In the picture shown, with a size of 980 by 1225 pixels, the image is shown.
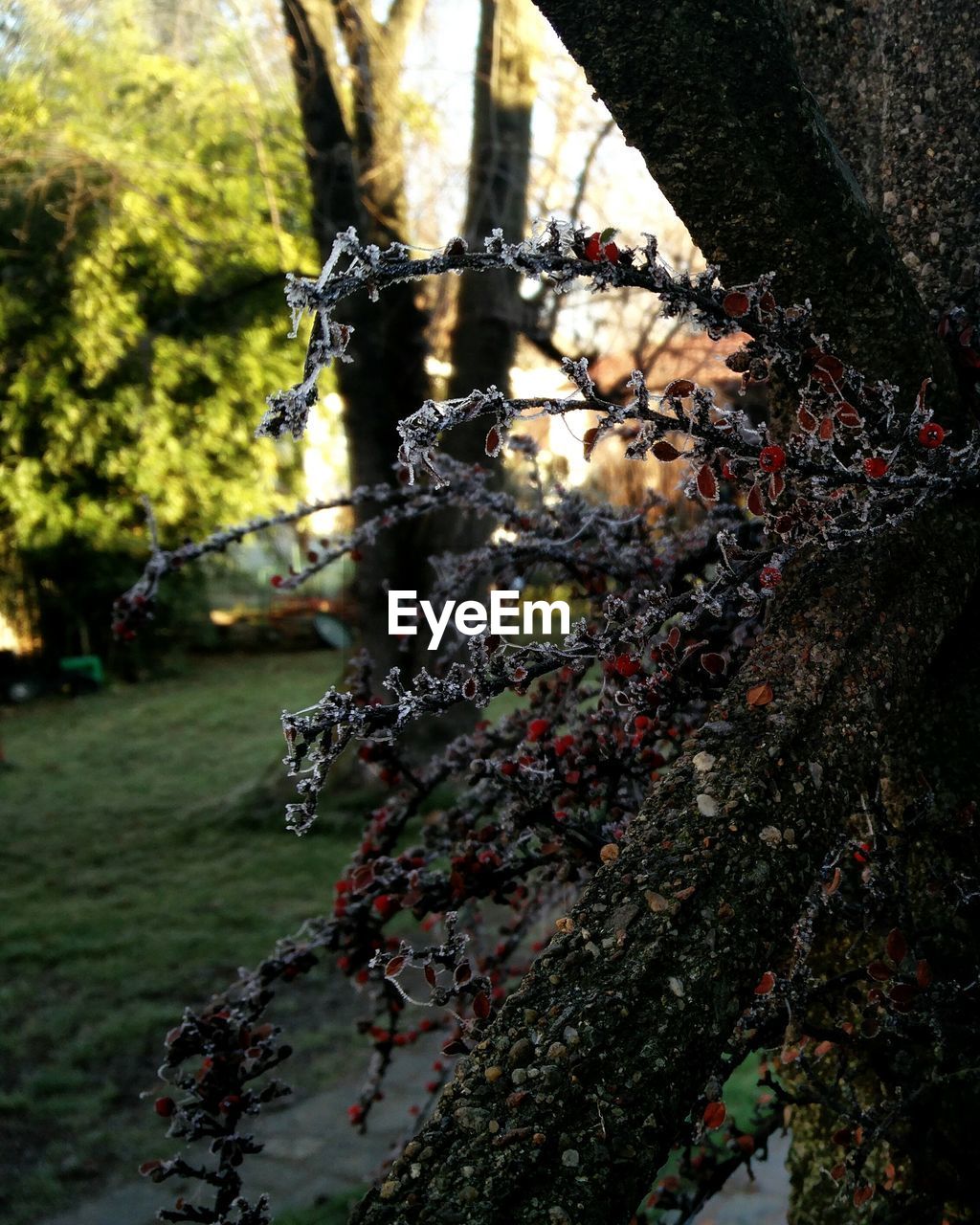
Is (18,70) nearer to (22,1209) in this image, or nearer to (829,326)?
(22,1209)

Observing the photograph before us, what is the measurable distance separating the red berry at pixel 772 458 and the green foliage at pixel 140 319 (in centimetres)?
919

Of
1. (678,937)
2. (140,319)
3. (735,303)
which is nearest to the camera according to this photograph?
(678,937)

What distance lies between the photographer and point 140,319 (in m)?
12.9

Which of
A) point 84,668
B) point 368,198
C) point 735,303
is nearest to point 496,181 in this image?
point 368,198

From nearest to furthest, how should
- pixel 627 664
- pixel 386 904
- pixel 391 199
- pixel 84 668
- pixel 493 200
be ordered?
1. pixel 627 664
2. pixel 386 904
3. pixel 493 200
4. pixel 391 199
5. pixel 84 668

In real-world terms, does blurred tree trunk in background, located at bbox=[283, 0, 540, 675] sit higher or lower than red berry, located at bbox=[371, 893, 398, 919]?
Result: higher

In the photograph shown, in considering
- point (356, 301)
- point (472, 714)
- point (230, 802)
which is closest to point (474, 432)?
point (356, 301)

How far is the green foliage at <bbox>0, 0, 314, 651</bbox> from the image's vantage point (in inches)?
433

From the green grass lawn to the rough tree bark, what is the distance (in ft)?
10.8

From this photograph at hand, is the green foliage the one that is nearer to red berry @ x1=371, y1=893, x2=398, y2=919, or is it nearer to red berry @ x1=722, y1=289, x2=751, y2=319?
red berry @ x1=371, y1=893, x2=398, y2=919

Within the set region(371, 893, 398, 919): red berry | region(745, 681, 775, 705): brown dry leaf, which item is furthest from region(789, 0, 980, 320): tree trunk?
region(371, 893, 398, 919): red berry

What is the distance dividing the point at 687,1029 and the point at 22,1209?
136 inches

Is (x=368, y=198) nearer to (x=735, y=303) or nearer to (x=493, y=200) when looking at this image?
(x=493, y=200)

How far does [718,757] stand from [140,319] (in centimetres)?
1270
